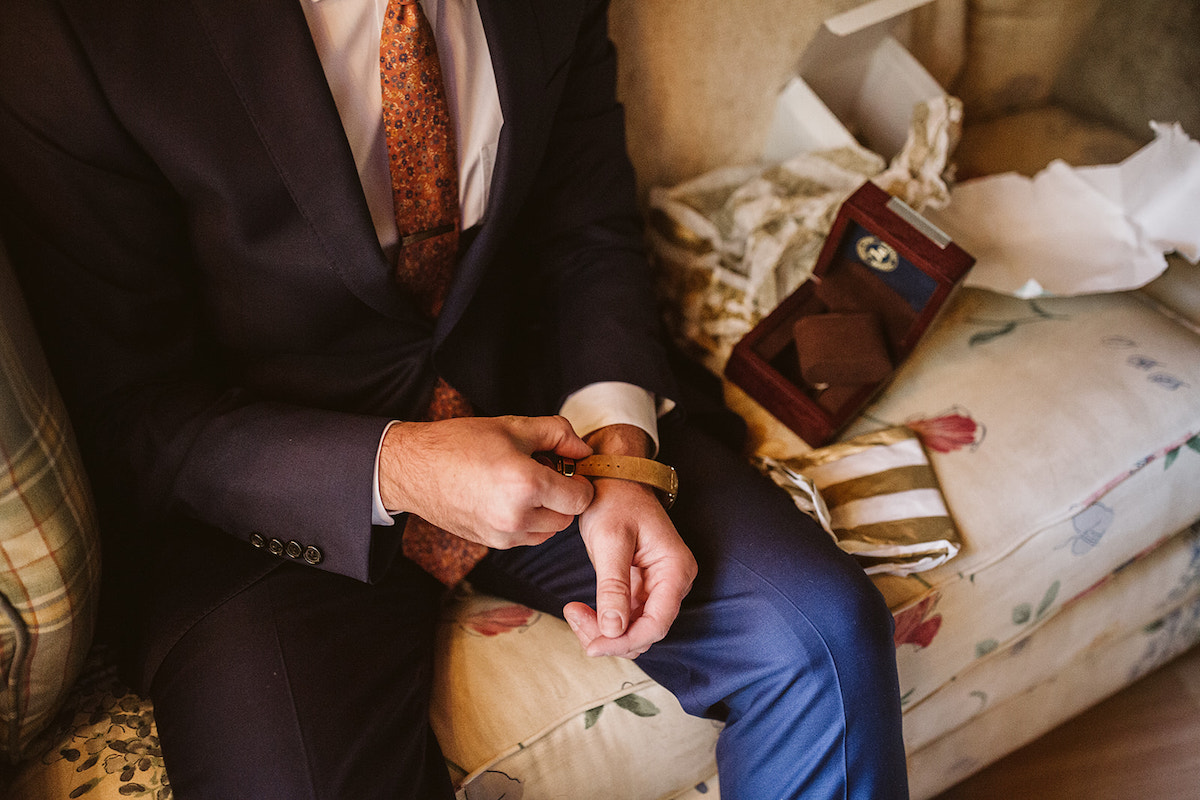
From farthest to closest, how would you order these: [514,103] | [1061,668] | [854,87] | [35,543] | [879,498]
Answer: [854,87]
[1061,668]
[879,498]
[514,103]
[35,543]

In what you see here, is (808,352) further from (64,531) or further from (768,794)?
(64,531)

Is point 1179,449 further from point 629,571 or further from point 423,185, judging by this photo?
point 423,185

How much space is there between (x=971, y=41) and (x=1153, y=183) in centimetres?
37

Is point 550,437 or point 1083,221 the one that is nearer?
point 550,437

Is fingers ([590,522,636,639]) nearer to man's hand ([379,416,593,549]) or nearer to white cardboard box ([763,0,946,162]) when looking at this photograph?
man's hand ([379,416,593,549])

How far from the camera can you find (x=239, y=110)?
0.66 m

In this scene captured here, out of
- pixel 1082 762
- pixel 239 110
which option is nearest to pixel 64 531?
pixel 239 110

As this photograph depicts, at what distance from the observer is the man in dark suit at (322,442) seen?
2.11 ft

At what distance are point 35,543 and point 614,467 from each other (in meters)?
0.47

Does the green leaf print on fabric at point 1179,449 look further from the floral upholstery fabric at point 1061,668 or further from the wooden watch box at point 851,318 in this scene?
the wooden watch box at point 851,318

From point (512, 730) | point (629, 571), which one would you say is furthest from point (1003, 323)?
point (512, 730)

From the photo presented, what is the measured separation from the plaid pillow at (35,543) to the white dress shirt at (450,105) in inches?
9.8

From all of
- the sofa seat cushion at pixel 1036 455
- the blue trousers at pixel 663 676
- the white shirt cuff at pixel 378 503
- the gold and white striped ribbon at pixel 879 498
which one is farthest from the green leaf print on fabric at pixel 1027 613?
the white shirt cuff at pixel 378 503

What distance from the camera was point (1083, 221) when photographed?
1168 mm
